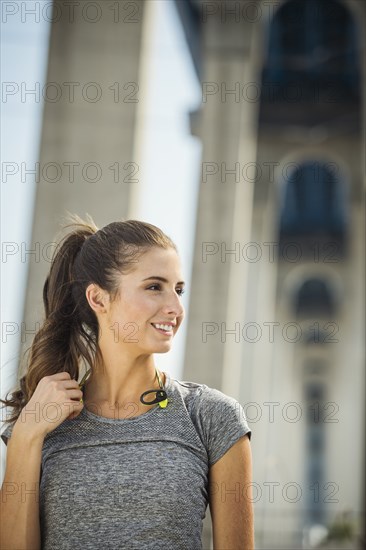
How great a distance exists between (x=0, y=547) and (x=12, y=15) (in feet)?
12.6

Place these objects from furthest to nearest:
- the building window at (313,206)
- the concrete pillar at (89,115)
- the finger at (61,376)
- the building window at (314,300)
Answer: the building window at (314,300) → the building window at (313,206) → the concrete pillar at (89,115) → the finger at (61,376)

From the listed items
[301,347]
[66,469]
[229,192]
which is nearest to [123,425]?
[66,469]

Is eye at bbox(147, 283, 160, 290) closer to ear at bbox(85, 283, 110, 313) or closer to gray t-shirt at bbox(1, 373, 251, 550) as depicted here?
ear at bbox(85, 283, 110, 313)

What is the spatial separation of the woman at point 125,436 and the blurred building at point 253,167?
202 cm

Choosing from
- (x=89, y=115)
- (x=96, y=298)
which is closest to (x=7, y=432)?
(x=96, y=298)

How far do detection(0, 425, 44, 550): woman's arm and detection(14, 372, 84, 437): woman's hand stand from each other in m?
0.03

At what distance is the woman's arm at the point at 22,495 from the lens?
2.91 meters

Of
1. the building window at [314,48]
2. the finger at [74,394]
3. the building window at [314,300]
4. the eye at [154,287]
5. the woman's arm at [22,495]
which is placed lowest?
the woman's arm at [22,495]

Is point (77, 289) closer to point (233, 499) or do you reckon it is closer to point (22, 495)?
point (22, 495)

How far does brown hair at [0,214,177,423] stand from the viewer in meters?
3.11

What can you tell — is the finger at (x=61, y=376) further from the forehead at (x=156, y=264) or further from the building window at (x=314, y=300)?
the building window at (x=314, y=300)

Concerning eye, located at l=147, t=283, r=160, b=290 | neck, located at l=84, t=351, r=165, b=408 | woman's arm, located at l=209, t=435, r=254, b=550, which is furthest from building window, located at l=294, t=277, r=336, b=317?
woman's arm, located at l=209, t=435, r=254, b=550

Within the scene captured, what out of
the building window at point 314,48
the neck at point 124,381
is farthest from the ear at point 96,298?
the building window at point 314,48

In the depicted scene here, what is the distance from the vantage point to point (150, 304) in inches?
118
